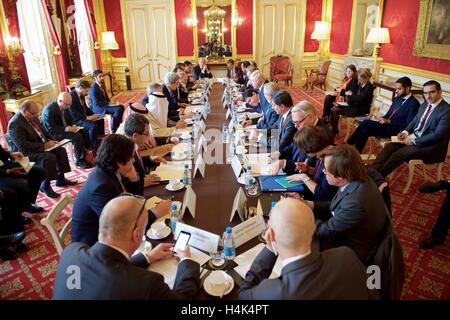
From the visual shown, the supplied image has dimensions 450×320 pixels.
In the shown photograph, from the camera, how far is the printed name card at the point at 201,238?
1.71m

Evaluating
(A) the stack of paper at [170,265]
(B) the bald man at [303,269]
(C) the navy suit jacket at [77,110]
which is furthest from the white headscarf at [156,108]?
(B) the bald man at [303,269]

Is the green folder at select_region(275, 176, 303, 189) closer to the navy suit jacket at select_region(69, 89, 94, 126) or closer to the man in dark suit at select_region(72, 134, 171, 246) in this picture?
the man in dark suit at select_region(72, 134, 171, 246)

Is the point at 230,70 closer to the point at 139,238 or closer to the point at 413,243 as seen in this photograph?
the point at 413,243

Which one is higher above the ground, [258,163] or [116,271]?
[116,271]

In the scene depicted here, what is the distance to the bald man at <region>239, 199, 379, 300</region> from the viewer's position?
3.95 feet

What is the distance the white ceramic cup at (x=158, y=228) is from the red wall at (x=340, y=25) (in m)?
8.72

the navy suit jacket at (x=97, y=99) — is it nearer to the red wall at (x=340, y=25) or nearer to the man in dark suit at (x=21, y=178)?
the man in dark suit at (x=21, y=178)

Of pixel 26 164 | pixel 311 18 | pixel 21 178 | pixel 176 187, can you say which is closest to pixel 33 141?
pixel 26 164

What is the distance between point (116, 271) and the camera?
1251 mm

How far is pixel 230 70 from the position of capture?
8734 millimetres

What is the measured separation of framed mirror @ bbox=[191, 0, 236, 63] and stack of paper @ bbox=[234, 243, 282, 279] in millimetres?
9567

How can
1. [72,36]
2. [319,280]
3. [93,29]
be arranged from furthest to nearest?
[93,29]
[72,36]
[319,280]

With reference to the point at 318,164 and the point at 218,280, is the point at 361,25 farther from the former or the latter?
the point at 218,280

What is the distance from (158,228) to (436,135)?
3.32m
